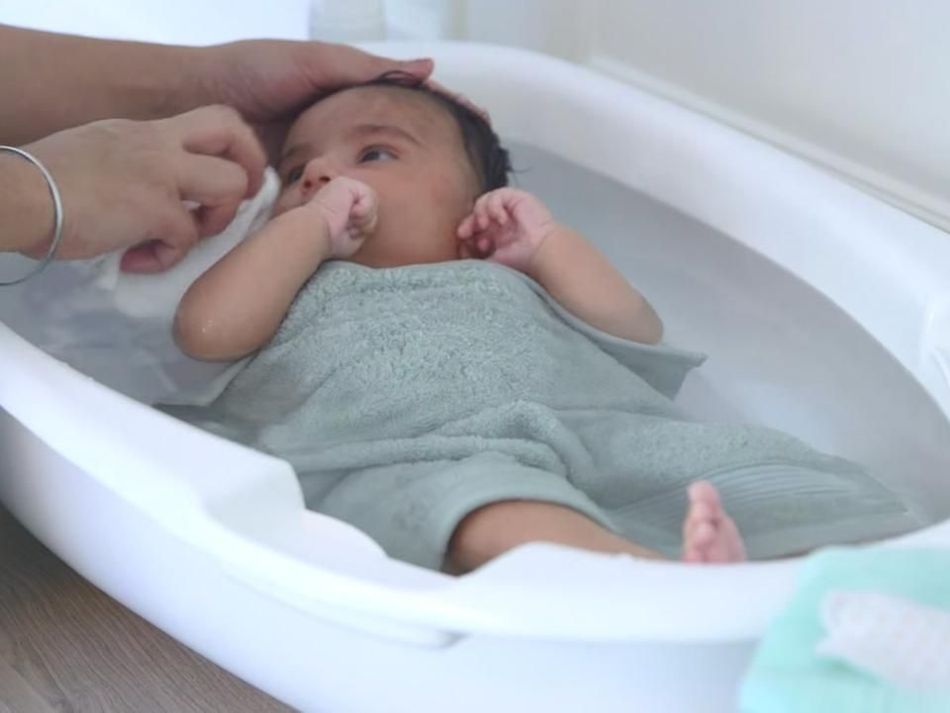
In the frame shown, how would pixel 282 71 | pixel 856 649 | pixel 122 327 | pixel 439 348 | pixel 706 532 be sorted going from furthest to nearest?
pixel 282 71 → pixel 122 327 → pixel 439 348 → pixel 706 532 → pixel 856 649

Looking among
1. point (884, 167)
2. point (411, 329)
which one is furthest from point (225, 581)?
point (884, 167)

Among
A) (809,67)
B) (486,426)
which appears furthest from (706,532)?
(809,67)

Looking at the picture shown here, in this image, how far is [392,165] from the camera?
3.98ft

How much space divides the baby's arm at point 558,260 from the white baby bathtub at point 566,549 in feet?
0.36

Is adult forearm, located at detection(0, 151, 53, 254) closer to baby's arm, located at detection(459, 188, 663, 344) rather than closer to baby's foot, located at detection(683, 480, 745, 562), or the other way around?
baby's arm, located at detection(459, 188, 663, 344)

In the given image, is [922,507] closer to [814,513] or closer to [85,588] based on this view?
[814,513]

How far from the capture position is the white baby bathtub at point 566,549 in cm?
71

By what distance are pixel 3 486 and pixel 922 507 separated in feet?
2.31

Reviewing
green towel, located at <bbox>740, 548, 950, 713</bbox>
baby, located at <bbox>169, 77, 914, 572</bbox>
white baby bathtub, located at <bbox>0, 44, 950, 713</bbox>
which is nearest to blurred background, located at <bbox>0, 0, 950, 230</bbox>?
white baby bathtub, located at <bbox>0, 44, 950, 713</bbox>

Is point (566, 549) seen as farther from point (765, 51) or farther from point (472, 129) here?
point (765, 51)

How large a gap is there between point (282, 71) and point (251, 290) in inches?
11.7

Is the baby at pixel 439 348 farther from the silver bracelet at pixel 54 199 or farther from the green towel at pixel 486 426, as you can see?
the silver bracelet at pixel 54 199

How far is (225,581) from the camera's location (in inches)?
34.8

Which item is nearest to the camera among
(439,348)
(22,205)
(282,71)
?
(22,205)
